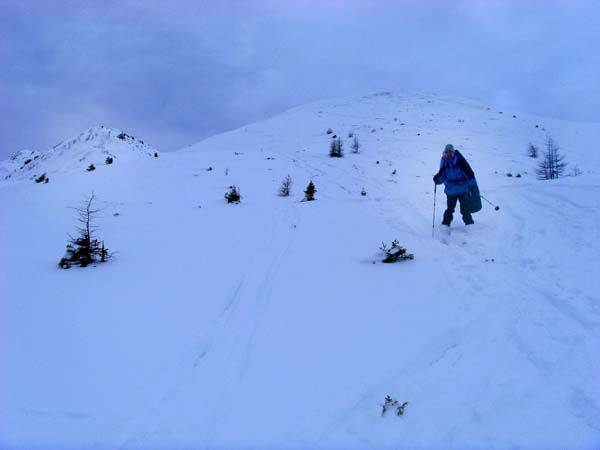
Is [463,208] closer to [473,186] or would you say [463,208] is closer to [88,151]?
[473,186]

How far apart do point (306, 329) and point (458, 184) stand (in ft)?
16.7

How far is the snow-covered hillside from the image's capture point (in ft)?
7.19

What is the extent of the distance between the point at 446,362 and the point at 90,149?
149 ft

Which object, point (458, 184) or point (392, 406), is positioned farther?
point (458, 184)

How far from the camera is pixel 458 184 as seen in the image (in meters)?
6.73

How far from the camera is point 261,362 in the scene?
282 cm

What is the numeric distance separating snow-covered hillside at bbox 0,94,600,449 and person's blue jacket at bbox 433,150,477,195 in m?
0.88

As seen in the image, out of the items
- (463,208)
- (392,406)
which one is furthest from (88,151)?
(392,406)

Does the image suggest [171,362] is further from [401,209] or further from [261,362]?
[401,209]

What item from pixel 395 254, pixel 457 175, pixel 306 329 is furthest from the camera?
pixel 457 175

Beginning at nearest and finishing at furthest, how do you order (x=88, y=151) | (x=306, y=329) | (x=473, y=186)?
(x=306, y=329), (x=473, y=186), (x=88, y=151)

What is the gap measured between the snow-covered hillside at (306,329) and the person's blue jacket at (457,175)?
0.88 meters

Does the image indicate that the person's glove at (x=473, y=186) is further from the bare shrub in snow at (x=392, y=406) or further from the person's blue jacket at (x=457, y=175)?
the bare shrub in snow at (x=392, y=406)

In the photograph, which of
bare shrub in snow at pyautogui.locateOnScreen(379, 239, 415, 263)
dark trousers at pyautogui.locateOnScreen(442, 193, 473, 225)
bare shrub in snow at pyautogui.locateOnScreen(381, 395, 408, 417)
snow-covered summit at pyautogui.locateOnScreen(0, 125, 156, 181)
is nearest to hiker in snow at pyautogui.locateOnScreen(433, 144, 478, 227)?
dark trousers at pyautogui.locateOnScreen(442, 193, 473, 225)
